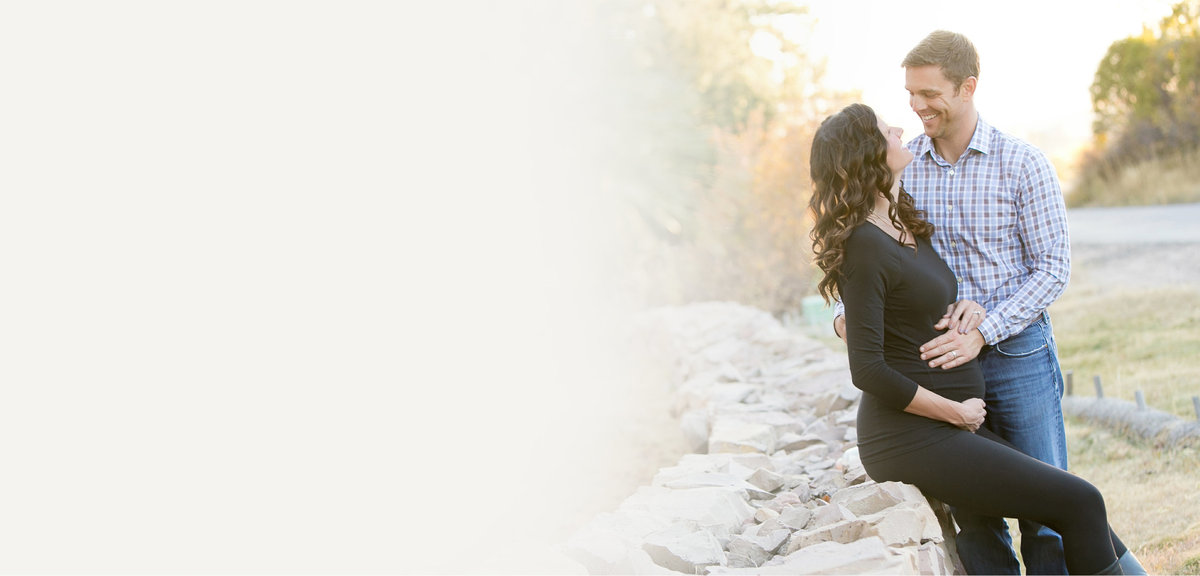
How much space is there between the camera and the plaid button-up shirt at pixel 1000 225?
3.04 metres

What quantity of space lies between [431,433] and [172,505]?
73.8 inches

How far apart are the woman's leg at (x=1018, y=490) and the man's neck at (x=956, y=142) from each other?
0.90 meters

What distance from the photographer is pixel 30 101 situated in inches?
567

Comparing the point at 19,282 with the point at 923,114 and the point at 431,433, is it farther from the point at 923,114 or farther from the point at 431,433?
the point at 923,114

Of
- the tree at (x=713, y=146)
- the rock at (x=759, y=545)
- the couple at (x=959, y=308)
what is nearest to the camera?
the couple at (x=959, y=308)

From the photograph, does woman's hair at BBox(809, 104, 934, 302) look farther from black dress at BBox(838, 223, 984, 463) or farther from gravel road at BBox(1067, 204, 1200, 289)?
gravel road at BBox(1067, 204, 1200, 289)

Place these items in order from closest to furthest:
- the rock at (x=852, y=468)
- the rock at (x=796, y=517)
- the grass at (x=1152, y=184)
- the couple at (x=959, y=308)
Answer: the couple at (x=959, y=308)
the rock at (x=796, y=517)
the rock at (x=852, y=468)
the grass at (x=1152, y=184)

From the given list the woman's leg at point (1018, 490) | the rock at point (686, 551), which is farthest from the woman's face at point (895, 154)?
the rock at point (686, 551)

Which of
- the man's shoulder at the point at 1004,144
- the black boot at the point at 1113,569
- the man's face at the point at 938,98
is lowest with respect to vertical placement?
the black boot at the point at 1113,569

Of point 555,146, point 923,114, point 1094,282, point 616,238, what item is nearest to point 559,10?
point 555,146

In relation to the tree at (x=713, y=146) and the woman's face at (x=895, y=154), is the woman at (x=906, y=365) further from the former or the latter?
the tree at (x=713, y=146)

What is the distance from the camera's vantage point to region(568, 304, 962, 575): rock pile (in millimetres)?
2887

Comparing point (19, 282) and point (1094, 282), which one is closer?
point (1094, 282)

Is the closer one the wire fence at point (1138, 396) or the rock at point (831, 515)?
the rock at point (831, 515)
